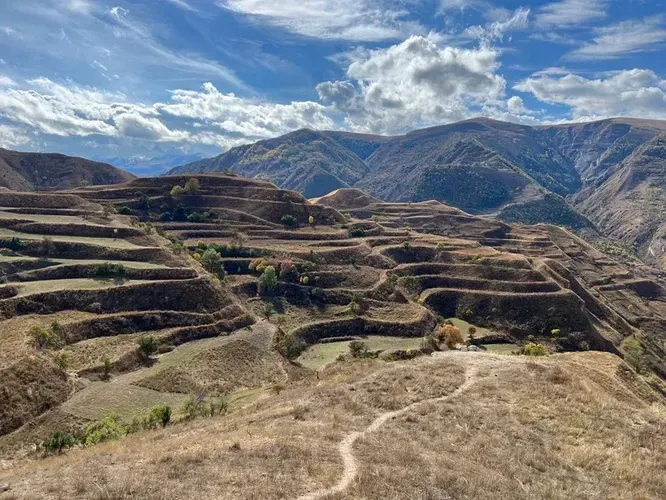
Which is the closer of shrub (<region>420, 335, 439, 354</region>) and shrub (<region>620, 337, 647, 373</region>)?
shrub (<region>420, 335, 439, 354</region>)

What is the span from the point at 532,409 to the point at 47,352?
62.1 metres

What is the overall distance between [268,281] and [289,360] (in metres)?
33.2

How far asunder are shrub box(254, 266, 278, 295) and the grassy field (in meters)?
23.8

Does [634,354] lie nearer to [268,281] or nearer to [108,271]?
[268,281]

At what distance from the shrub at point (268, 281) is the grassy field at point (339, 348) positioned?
78.1 feet

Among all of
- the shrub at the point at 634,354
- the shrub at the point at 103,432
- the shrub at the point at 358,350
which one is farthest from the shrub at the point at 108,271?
the shrub at the point at 634,354

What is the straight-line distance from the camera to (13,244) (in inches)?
3969

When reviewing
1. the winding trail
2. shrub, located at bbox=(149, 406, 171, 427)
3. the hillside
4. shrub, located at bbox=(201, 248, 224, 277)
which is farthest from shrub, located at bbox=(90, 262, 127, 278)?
the winding trail

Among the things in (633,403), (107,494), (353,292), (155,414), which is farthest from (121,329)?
(633,403)

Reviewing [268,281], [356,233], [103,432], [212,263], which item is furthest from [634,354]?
[103,432]

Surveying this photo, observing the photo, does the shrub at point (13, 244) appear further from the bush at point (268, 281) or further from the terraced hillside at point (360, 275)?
the bush at point (268, 281)

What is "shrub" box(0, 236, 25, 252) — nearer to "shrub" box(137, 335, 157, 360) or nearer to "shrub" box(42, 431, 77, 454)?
"shrub" box(137, 335, 157, 360)

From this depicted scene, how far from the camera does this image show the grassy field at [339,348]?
84625mm

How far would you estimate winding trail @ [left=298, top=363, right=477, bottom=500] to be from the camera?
20781mm
